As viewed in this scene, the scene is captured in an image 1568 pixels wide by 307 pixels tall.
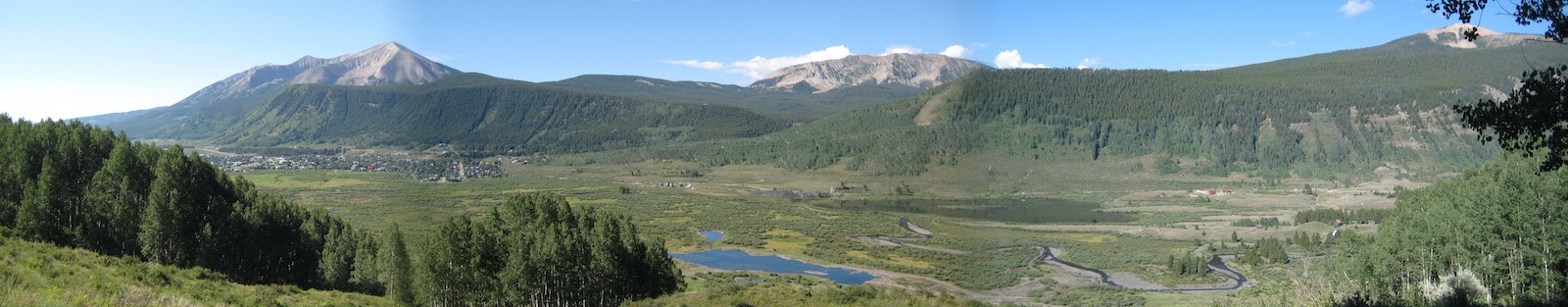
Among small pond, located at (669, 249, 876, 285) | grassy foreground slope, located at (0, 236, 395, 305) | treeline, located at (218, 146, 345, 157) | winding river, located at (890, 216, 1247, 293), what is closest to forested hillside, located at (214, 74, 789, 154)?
treeline, located at (218, 146, 345, 157)

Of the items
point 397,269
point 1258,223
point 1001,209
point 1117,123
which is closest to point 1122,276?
point 1001,209

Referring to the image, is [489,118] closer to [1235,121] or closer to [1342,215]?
[1235,121]

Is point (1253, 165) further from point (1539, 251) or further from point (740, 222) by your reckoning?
point (1539, 251)

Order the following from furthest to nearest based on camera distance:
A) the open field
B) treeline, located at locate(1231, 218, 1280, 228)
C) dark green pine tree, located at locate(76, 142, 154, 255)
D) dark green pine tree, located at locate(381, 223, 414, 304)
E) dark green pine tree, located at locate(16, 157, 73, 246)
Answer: treeline, located at locate(1231, 218, 1280, 228)
the open field
dark green pine tree, located at locate(76, 142, 154, 255)
dark green pine tree, located at locate(381, 223, 414, 304)
dark green pine tree, located at locate(16, 157, 73, 246)

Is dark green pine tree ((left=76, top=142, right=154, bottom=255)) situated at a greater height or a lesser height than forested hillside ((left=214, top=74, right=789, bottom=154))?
lesser

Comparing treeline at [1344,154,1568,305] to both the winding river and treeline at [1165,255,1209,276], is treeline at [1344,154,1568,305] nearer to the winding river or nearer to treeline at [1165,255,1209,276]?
the winding river

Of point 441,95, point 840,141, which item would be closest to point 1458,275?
point 840,141

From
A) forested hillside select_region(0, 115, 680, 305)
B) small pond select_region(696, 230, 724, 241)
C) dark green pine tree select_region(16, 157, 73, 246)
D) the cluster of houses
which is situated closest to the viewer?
forested hillside select_region(0, 115, 680, 305)

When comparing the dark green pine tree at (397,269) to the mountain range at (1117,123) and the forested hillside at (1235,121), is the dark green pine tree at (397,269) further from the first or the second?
the forested hillside at (1235,121)
